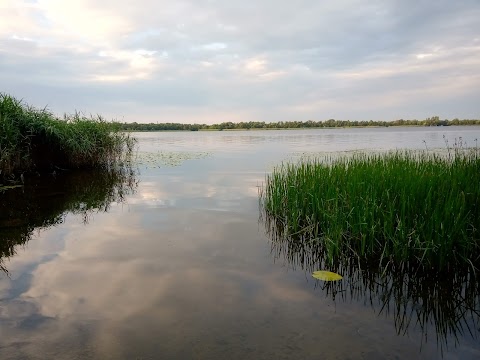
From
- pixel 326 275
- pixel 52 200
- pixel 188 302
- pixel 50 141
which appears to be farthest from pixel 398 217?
pixel 50 141

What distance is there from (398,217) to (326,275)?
5.19ft

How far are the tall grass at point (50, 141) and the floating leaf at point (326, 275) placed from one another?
35.1ft

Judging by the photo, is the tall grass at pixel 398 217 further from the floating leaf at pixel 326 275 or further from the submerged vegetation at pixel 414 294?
the floating leaf at pixel 326 275

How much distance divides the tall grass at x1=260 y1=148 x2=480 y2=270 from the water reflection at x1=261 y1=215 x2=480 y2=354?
0.15 m

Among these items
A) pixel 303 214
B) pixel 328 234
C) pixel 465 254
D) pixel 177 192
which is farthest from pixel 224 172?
pixel 465 254

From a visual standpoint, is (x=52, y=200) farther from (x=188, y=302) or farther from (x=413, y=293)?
(x=413, y=293)

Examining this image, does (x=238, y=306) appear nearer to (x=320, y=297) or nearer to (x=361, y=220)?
(x=320, y=297)

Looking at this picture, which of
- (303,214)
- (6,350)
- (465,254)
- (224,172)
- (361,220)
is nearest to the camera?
(6,350)

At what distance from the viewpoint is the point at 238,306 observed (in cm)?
386

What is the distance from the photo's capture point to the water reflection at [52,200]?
672 cm

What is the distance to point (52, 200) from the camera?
956 cm

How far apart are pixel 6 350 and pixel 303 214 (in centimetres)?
493

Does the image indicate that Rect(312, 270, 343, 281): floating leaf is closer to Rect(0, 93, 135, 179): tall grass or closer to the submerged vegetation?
the submerged vegetation

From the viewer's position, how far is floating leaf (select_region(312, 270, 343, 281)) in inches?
176
